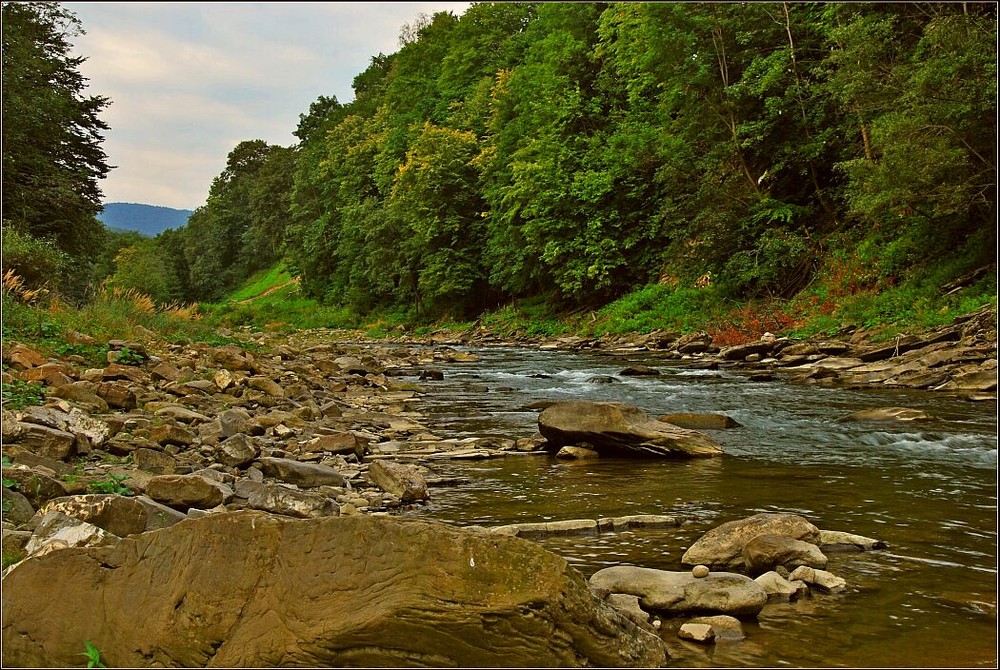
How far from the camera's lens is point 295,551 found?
3324 mm

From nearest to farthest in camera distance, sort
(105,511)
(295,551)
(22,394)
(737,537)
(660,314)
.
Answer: (295,551) < (105,511) < (737,537) < (22,394) < (660,314)

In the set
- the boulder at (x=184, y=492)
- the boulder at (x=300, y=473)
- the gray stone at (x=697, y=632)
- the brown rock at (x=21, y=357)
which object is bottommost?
the gray stone at (x=697, y=632)

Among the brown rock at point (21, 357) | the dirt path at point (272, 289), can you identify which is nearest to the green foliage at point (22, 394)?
the brown rock at point (21, 357)

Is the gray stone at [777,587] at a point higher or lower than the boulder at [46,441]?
lower

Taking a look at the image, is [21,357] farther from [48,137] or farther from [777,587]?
[48,137]

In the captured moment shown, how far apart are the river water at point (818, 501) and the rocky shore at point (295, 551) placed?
0.27 metres

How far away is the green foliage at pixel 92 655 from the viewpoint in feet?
10.3

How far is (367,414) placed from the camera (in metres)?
11.9

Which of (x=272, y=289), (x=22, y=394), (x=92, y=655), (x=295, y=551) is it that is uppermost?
(x=272, y=289)

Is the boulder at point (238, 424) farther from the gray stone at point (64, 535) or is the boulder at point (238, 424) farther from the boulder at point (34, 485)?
the gray stone at point (64, 535)

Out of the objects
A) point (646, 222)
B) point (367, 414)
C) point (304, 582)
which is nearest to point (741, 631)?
point (304, 582)

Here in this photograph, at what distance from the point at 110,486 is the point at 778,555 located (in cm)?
476

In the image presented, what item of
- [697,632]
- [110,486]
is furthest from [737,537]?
[110,486]

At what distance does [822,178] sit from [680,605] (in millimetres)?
26194
